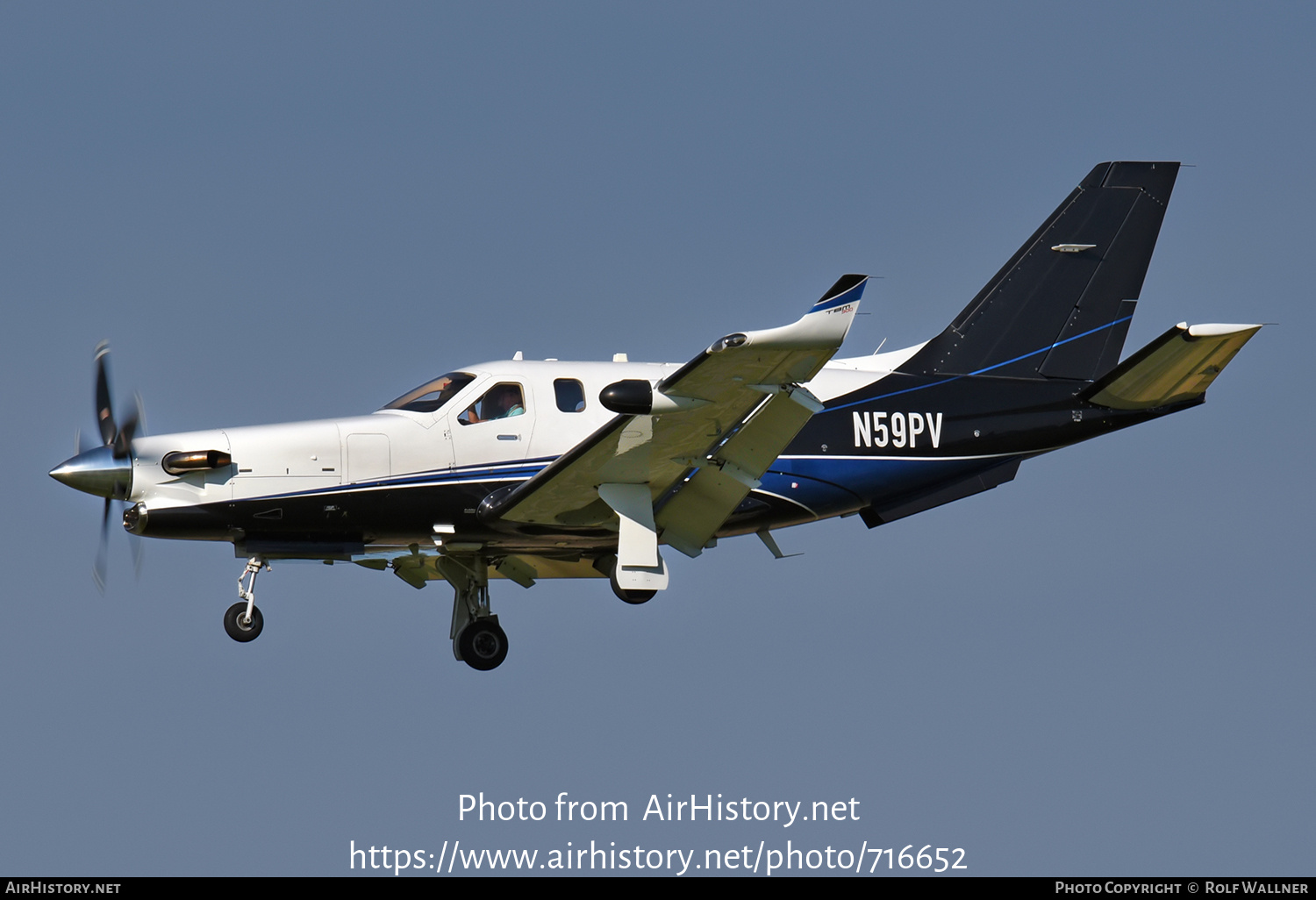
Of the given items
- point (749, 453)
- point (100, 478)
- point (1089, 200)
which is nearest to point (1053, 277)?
point (1089, 200)

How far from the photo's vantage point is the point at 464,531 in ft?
61.4

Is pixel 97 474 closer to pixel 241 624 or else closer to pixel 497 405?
pixel 241 624

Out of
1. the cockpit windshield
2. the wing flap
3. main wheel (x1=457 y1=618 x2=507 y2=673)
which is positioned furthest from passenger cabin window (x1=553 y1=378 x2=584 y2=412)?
main wheel (x1=457 y1=618 x2=507 y2=673)

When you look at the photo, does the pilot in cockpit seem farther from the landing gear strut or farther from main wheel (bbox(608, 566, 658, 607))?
main wheel (bbox(608, 566, 658, 607))

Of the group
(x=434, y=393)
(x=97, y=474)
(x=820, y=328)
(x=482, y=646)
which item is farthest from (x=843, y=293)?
(x=97, y=474)

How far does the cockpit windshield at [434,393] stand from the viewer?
61.1 ft

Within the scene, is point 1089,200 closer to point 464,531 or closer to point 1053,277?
point 1053,277

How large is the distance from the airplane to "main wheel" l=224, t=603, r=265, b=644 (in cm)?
2

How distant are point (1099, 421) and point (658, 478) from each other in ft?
20.1

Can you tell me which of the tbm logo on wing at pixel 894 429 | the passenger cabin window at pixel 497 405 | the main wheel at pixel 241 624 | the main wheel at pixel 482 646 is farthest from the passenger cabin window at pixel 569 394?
the main wheel at pixel 241 624

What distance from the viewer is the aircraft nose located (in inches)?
696

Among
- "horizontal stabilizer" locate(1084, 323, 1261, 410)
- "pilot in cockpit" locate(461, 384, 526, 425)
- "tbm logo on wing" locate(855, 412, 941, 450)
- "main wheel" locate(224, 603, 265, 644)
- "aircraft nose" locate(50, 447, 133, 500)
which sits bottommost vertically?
"main wheel" locate(224, 603, 265, 644)

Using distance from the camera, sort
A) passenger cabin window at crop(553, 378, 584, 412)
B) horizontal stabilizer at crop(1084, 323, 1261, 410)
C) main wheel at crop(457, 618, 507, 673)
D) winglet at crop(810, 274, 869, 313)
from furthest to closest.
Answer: main wheel at crop(457, 618, 507, 673) < passenger cabin window at crop(553, 378, 584, 412) < horizontal stabilizer at crop(1084, 323, 1261, 410) < winglet at crop(810, 274, 869, 313)

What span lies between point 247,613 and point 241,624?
136 mm
